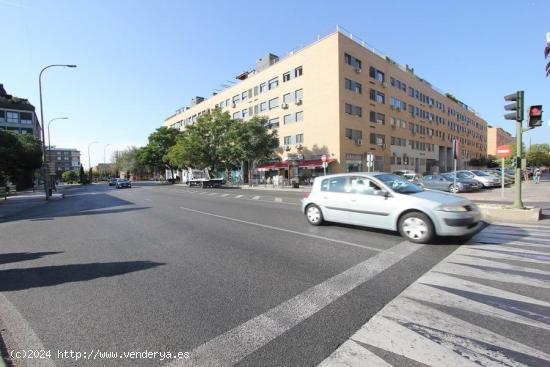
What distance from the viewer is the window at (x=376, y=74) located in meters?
40.1

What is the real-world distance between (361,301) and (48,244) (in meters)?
7.56

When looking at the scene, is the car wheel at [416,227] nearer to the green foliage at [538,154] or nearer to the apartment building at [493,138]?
the green foliage at [538,154]

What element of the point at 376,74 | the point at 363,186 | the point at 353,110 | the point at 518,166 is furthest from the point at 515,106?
the point at 376,74

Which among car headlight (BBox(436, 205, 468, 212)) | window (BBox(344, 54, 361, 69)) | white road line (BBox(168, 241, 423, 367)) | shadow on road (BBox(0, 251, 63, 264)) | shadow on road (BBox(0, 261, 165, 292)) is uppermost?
window (BBox(344, 54, 361, 69))

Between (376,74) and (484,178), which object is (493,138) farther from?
(484,178)

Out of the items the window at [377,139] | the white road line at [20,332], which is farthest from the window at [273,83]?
the white road line at [20,332]

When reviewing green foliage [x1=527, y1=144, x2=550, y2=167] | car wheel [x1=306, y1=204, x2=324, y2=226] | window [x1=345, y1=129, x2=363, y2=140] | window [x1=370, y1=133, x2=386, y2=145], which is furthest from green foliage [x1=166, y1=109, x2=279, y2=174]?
green foliage [x1=527, y1=144, x2=550, y2=167]

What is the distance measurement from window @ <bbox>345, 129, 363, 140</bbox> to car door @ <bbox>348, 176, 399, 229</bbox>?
29342 mm

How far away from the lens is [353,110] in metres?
36.7

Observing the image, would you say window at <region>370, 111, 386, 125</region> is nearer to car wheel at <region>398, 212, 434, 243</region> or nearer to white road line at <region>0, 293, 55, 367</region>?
car wheel at <region>398, 212, 434, 243</region>

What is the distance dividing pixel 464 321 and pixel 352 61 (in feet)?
125

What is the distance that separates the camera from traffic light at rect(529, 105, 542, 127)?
31.6 ft

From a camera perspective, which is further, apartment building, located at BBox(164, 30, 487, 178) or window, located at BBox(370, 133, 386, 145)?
window, located at BBox(370, 133, 386, 145)

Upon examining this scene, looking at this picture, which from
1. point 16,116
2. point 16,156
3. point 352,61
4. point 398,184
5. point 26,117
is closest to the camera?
point 398,184
